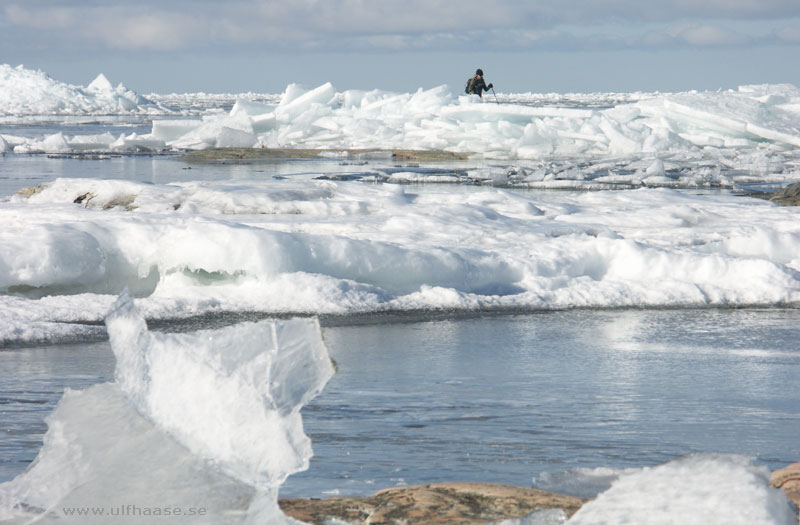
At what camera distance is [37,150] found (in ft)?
76.6

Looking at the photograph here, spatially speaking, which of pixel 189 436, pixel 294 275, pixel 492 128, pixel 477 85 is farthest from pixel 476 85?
pixel 189 436

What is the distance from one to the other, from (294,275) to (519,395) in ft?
8.50

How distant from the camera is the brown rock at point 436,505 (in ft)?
8.17

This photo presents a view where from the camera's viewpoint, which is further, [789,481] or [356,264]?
[356,264]

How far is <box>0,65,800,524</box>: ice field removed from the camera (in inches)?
94.1

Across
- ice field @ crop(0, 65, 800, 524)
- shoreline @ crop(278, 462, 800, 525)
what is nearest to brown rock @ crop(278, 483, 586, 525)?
shoreline @ crop(278, 462, 800, 525)

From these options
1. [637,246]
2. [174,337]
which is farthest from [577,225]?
[174,337]

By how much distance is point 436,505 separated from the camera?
257 cm

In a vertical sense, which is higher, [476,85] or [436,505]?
[476,85]

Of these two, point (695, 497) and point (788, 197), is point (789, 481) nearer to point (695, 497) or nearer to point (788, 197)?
point (695, 497)

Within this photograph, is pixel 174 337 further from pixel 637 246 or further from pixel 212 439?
pixel 637 246

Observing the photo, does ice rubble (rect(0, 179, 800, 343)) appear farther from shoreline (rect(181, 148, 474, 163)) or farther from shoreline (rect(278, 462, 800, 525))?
shoreline (rect(181, 148, 474, 163))

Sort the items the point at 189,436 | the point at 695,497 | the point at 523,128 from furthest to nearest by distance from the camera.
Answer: the point at 523,128 < the point at 189,436 < the point at 695,497

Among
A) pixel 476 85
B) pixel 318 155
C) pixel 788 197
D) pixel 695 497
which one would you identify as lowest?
pixel 695 497
